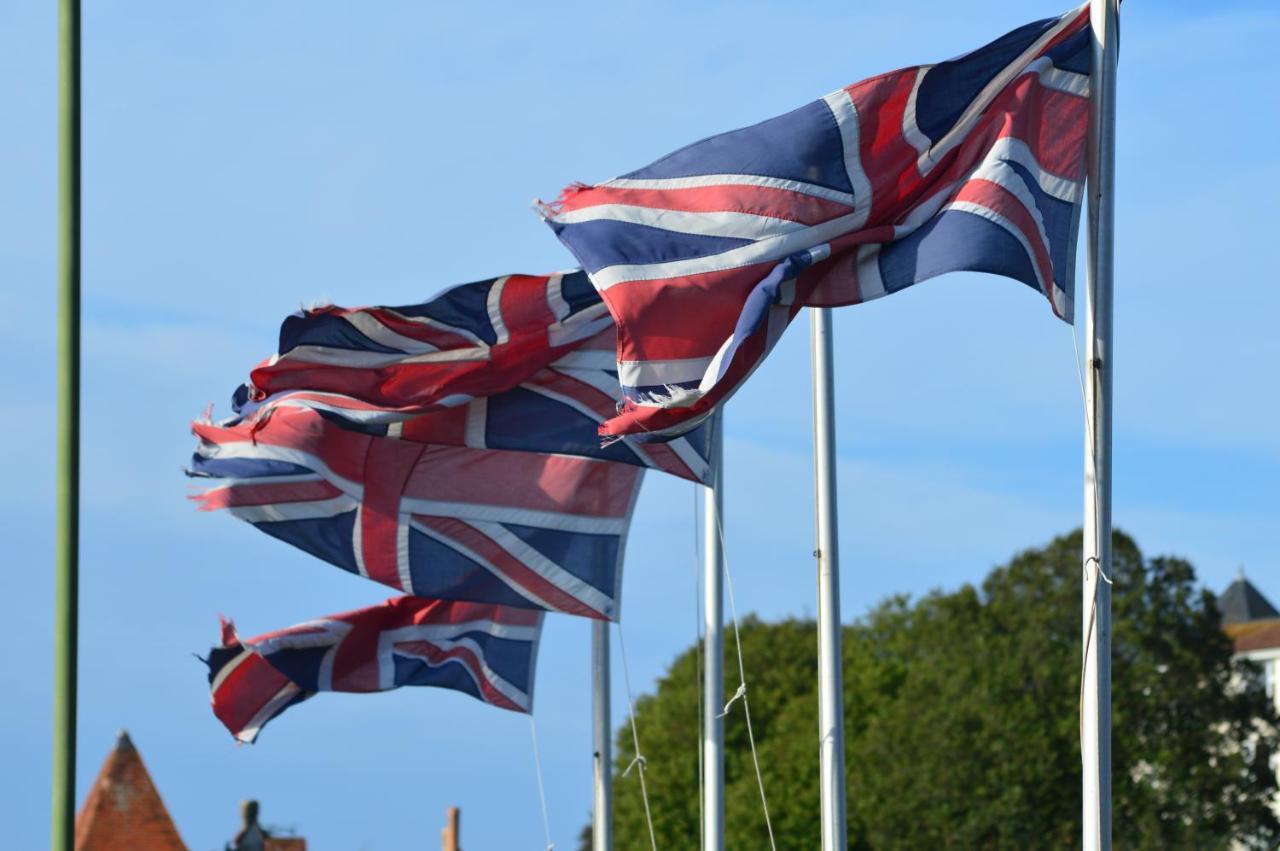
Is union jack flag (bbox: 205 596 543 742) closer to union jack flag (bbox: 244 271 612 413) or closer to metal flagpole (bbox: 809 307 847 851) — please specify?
union jack flag (bbox: 244 271 612 413)

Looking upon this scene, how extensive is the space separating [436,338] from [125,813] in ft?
51.8

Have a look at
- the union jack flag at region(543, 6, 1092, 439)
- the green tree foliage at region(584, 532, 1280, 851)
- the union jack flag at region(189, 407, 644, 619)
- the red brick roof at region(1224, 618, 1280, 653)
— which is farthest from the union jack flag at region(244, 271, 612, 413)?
the red brick roof at region(1224, 618, 1280, 653)

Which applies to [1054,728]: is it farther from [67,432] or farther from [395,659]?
[67,432]

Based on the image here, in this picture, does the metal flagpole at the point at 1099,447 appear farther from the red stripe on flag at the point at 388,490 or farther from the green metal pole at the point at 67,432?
the red stripe on flag at the point at 388,490

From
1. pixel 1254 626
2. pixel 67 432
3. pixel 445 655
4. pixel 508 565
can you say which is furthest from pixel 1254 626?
pixel 67 432

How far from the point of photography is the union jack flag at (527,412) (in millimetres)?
17016

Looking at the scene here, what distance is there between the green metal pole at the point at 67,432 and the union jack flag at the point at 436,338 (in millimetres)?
6721

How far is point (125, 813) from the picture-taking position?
99.6 ft

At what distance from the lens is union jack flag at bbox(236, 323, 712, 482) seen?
55.8 feet

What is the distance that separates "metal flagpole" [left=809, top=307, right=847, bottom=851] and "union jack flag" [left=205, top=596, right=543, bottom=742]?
18.3 ft

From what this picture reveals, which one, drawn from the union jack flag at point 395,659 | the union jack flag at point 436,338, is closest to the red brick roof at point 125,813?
the union jack flag at point 395,659

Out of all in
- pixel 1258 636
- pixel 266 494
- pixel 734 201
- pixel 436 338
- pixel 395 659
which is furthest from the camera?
pixel 1258 636

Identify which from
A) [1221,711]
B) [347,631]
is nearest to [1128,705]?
[1221,711]

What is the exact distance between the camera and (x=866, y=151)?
38.2ft
